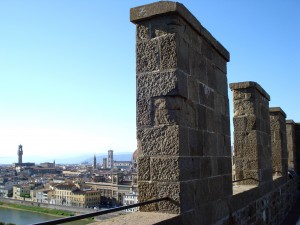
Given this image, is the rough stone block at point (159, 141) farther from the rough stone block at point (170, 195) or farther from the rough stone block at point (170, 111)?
the rough stone block at point (170, 195)

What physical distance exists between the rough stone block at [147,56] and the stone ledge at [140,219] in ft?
3.61

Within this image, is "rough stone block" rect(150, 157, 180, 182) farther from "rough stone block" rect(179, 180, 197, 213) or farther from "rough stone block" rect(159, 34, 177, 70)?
"rough stone block" rect(159, 34, 177, 70)

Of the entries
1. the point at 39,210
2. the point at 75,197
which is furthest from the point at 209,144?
the point at 75,197

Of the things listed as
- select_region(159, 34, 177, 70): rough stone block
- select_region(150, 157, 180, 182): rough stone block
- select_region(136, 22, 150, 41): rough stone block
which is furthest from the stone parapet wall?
select_region(136, 22, 150, 41): rough stone block

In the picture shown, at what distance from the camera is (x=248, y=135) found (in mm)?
5539

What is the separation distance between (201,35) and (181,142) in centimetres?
116

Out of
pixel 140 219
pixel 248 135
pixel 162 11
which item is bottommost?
pixel 140 219

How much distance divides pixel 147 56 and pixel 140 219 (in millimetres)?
1254

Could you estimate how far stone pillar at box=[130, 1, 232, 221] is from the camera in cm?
280

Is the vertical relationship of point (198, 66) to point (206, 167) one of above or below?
above

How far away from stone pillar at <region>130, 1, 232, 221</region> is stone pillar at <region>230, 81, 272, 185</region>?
92.9 inches

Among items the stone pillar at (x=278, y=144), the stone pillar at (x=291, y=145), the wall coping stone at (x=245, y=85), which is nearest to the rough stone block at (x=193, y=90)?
the wall coping stone at (x=245, y=85)

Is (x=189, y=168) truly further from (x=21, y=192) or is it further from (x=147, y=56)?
(x=21, y=192)

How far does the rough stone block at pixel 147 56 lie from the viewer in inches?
115
